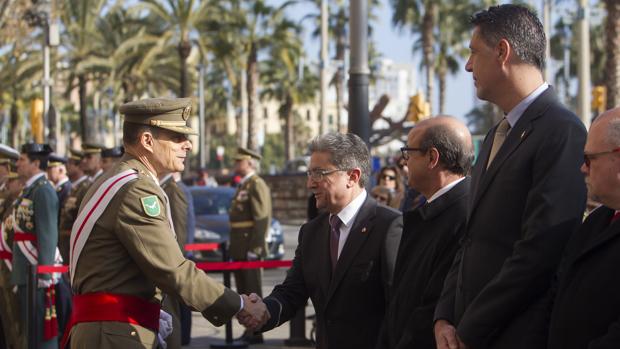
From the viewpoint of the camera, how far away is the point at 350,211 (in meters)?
5.07

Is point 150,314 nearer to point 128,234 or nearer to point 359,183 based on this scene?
point 128,234

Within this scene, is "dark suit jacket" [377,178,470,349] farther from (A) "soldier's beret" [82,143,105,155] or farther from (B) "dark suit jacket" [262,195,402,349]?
(A) "soldier's beret" [82,143,105,155]

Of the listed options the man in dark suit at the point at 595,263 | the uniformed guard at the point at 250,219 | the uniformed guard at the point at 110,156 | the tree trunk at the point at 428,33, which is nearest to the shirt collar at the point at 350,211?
the man in dark suit at the point at 595,263

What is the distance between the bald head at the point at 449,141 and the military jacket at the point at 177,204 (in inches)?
238

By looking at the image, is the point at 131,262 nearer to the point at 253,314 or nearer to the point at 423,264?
the point at 253,314

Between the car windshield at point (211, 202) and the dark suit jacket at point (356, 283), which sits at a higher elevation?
the dark suit jacket at point (356, 283)

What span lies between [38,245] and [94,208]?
13.5ft

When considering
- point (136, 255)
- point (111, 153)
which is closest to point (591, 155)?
point (136, 255)

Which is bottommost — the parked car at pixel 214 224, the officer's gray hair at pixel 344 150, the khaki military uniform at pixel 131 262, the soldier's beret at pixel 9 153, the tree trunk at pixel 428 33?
the parked car at pixel 214 224

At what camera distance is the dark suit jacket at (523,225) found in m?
3.54

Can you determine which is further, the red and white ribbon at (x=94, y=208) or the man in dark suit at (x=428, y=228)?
the red and white ribbon at (x=94, y=208)

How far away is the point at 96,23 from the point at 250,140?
9453 millimetres

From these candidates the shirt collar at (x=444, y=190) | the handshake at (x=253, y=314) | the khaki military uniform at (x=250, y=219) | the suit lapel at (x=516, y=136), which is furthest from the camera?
the khaki military uniform at (x=250, y=219)

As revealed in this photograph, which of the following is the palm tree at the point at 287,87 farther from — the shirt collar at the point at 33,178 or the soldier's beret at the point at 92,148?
the shirt collar at the point at 33,178
